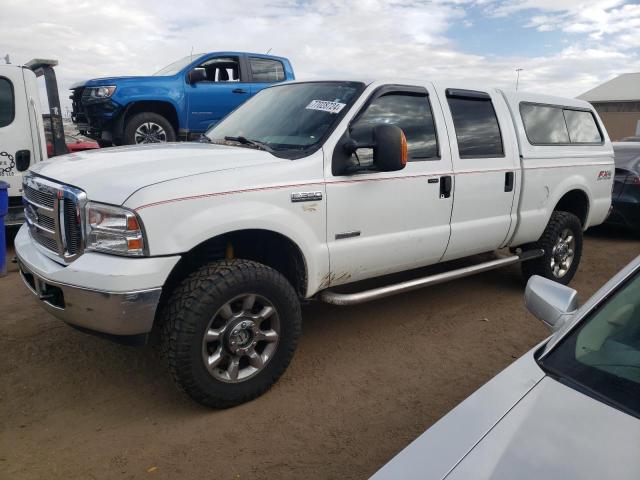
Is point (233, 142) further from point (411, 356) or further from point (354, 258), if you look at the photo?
point (411, 356)

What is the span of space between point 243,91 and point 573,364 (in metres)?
7.90

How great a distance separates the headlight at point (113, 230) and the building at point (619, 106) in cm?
3727

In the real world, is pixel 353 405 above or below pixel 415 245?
below

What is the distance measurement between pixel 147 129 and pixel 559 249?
618 cm

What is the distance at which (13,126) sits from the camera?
247 inches

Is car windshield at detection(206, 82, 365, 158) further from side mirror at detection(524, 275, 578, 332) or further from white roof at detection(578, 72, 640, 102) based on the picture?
white roof at detection(578, 72, 640, 102)

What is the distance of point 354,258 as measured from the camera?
11.6 feet

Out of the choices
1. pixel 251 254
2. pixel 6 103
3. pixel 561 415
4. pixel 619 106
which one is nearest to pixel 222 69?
pixel 6 103

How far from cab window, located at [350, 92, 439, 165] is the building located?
3503cm

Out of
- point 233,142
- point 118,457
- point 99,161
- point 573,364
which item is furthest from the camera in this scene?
point 233,142

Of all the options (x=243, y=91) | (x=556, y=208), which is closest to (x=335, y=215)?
(x=556, y=208)

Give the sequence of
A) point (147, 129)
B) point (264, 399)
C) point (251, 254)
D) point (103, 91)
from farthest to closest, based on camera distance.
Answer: point (147, 129), point (103, 91), point (251, 254), point (264, 399)

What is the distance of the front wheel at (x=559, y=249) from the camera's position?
5.17 meters

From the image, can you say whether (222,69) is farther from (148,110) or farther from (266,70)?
(148,110)
